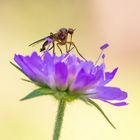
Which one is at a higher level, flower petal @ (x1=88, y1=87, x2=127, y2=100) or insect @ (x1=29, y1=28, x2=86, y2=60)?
insect @ (x1=29, y1=28, x2=86, y2=60)

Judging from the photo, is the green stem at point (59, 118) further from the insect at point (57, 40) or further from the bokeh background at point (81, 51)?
the bokeh background at point (81, 51)

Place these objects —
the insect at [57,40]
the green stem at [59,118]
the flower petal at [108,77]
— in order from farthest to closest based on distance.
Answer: the insect at [57,40]
the flower petal at [108,77]
the green stem at [59,118]

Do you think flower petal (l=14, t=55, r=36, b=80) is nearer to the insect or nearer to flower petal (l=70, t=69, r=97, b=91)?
flower petal (l=70, t=69, r=97, b=91)

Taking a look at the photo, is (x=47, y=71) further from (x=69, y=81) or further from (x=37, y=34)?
(x=37, y=34)

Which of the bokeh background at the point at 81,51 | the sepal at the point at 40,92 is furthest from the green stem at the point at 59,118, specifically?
the bokeh background at the point at 81,51

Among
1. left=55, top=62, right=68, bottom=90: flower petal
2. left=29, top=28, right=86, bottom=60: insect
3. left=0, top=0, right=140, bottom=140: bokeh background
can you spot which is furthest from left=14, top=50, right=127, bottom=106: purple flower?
left=0, top=0, right=140, bottom=140: bokeh background
